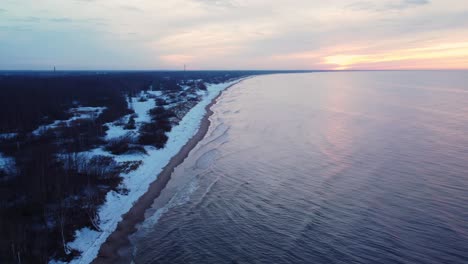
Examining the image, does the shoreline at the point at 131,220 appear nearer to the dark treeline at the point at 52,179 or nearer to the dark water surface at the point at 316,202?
the dark water surface at the point at 316,202

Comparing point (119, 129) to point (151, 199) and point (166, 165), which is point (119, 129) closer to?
point (166, 165)

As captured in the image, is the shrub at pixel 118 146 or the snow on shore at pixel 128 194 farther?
the shrub at pixel 118 146

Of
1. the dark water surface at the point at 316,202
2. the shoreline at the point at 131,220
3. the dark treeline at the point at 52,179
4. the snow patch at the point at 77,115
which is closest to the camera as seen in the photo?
the dark treeline at the point at 52,179

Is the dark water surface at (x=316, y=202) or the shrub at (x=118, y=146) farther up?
the shrub at (x=118, y=146)

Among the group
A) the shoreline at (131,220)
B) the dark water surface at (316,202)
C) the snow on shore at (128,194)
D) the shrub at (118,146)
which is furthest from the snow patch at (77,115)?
the dark water surface at (316,202)

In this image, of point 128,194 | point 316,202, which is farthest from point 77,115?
point 316,202

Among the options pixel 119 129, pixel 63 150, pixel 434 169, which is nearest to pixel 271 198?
pixel 434 169

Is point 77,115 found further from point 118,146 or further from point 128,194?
point 128,194
